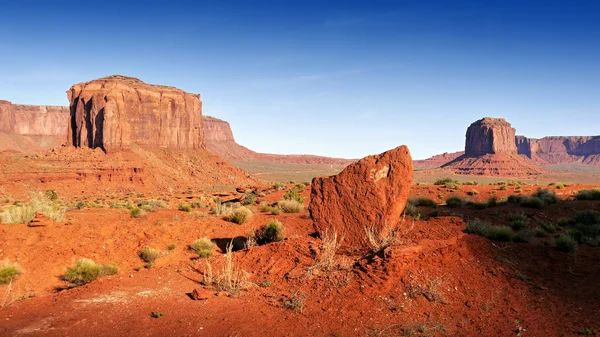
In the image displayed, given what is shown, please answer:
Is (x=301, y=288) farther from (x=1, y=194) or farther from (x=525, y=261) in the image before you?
(x=1, y=194)

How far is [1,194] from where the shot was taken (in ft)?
127

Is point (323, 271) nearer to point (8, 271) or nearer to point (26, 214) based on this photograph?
point (8, 271)

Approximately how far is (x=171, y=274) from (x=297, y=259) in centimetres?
313

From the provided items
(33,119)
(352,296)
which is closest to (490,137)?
(352,296)

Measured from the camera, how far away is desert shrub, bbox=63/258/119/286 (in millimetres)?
9047

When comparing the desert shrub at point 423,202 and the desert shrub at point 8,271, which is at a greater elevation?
the desert shrub at point 423,202

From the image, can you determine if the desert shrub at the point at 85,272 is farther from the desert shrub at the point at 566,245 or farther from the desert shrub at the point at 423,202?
the desert shrub at the point at 423,202

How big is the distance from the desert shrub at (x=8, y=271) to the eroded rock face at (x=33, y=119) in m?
154

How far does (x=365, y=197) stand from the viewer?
919 centimetres

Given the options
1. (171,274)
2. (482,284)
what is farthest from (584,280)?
(171,274)

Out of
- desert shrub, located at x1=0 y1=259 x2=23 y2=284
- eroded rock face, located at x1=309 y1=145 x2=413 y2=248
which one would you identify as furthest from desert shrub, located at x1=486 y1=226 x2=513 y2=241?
desert shrub, located at x1=0 y1=259 x2=23 y2=284

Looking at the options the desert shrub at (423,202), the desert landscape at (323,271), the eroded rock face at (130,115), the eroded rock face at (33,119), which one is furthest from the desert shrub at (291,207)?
the eroded rock face at (33,119)

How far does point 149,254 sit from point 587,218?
53.3 feet

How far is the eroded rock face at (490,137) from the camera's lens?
142 meters
